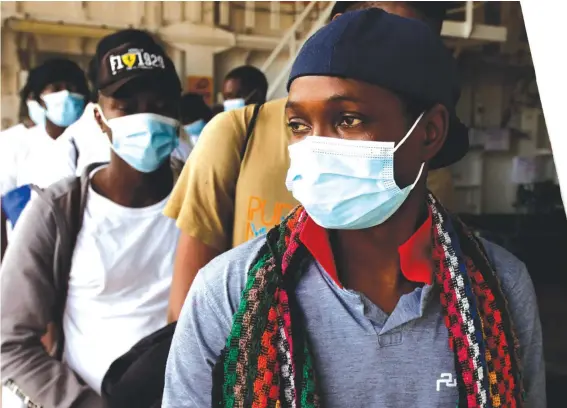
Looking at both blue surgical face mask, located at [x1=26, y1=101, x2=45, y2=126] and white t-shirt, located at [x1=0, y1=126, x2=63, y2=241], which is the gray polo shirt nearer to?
white t-shirt, located at [x1=0, y1=126, x2=63, y2=241]

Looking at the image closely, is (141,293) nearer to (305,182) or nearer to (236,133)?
(236,133)

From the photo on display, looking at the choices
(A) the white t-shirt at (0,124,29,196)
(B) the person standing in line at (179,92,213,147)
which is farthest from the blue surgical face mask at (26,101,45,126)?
(B) the person standing in line at (179,92,213,147)

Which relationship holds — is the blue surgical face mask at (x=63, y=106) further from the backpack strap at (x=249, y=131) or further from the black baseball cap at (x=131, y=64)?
the backpack strap at (x=249, y=131)

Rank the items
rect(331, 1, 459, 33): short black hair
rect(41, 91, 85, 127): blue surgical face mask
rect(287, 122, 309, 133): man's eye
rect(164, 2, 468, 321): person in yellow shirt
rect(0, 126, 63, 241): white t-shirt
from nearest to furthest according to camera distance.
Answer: rect(287, 122, 309, 133): man's eye, rect(164, 2, 468, 321): person in yellow shirt, rect(331, 1, 459, 33): short black hair, rect(0, 126, 63, 241): white t-shirt, rect(41, 91, 85, 127): blue surgical face mask

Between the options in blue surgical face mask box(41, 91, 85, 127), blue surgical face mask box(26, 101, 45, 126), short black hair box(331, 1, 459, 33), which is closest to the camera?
short black hair box(331, 1, 459, 33)

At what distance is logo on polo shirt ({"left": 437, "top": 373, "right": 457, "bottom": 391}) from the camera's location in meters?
1.05

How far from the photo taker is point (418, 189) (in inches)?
46.5

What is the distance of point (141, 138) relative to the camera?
2008 mm

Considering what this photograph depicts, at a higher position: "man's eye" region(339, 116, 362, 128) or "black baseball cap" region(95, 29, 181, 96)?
"man's eye" region(339, 116, 362, 128)

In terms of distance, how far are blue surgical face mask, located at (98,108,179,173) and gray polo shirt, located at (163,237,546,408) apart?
101 centimetres

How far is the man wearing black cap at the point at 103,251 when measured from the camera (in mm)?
1686

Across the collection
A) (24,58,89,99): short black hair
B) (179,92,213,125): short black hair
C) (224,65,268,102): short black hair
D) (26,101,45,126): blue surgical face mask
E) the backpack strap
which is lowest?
(179,92,213,125): short black hair

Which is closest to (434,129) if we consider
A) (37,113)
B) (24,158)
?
(24,158)

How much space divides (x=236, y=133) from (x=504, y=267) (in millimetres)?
727
